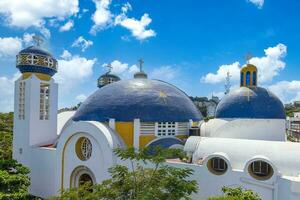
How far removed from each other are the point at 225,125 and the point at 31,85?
15100mm

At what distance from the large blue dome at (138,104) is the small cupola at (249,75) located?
15.2 feet

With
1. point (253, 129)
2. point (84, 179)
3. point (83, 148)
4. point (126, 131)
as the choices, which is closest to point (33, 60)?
point (83, 148)

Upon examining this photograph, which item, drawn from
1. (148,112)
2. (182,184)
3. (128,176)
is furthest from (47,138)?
(182,184)

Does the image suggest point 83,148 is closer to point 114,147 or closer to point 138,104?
point 114,147

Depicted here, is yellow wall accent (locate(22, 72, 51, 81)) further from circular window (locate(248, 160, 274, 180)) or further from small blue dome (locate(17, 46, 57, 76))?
circular window (locate(248, 160, 274, 180))

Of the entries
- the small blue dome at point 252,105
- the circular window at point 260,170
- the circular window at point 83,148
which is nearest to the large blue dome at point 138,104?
the circular window at point 83,148

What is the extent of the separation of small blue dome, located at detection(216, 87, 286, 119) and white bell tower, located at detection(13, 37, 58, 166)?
559 inches

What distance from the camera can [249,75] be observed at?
21.4 m

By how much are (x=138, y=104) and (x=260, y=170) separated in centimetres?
949

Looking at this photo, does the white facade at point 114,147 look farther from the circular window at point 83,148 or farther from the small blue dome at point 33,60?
the small blue dome at point 33,60

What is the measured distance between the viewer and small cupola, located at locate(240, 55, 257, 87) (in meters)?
21.3

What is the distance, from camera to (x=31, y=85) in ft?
72.5

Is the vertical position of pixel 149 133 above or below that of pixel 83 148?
above

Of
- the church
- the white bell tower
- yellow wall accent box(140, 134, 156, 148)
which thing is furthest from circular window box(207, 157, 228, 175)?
the white bell tower
